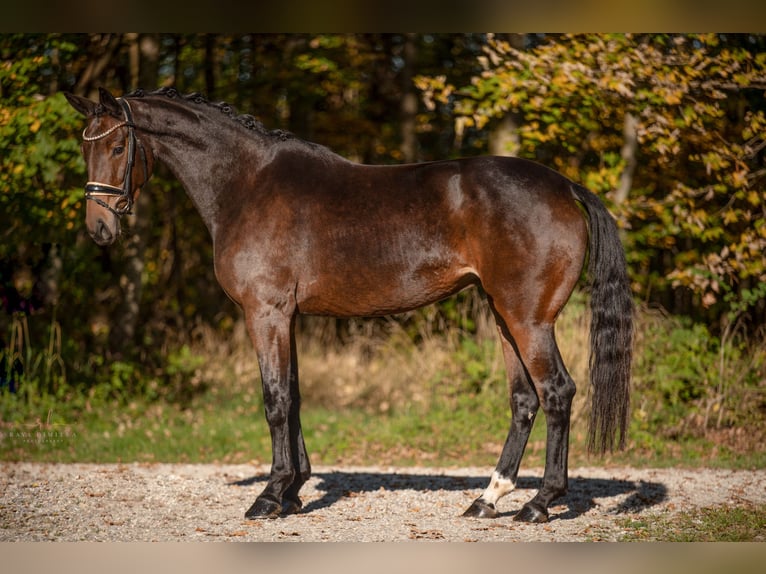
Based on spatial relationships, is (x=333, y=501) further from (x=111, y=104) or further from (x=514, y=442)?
(x=111, y=104)

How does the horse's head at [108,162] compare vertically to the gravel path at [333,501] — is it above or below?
above

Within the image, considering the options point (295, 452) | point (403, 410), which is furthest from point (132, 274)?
point (295, 452)

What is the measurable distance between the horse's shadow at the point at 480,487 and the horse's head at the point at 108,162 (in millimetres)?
2507

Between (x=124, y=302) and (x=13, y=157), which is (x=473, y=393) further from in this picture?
(x=13, y=157)

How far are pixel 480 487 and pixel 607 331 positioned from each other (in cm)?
213

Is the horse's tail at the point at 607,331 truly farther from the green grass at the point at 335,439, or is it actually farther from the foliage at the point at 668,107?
the foliage at the point at 668,107

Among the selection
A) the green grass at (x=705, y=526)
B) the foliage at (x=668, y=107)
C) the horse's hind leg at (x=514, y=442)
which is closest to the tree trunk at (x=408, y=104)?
the foliage at (x=668, y=107)

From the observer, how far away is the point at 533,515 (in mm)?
5301

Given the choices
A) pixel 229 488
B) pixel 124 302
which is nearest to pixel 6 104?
pixel 124 302

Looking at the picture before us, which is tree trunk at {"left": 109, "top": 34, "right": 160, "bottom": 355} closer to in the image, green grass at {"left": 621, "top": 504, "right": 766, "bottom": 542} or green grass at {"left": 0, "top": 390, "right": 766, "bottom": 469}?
green grass at {"left": 0, "top": 390, "right": 766, "bottom": 469}

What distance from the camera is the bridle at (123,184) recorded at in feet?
17.8

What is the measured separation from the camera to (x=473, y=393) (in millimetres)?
9289

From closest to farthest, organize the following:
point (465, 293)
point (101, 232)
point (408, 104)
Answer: point (101, 232) < point (465, 293) < point (408, 104)
